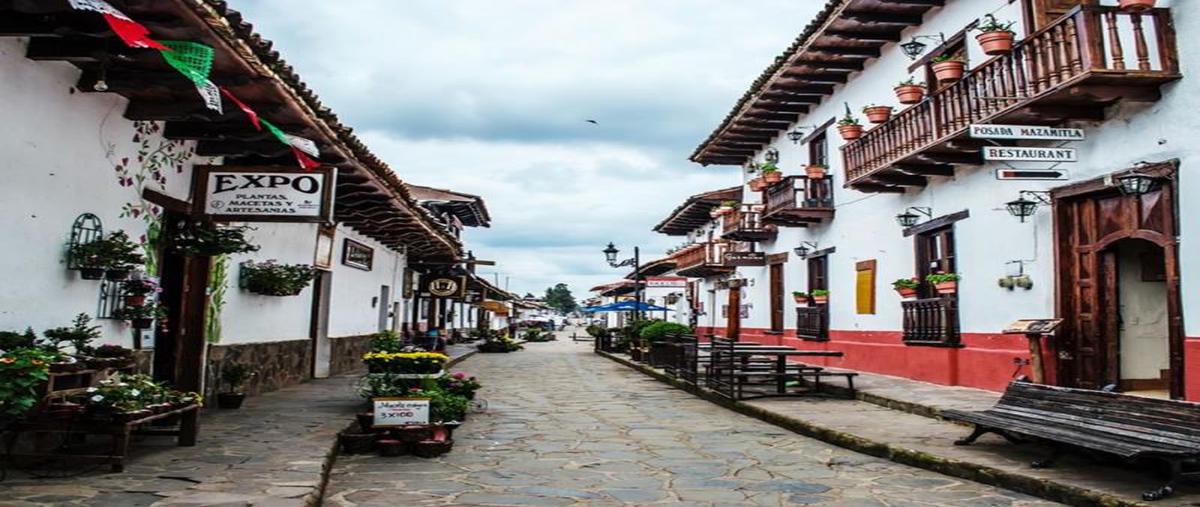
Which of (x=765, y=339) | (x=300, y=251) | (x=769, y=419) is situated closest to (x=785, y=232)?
(x=765, y=339)

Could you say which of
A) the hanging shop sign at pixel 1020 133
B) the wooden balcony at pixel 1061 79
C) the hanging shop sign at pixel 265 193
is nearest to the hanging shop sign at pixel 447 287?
the wooden balcony at pixel 1061 79

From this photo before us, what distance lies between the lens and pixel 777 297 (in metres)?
19.7

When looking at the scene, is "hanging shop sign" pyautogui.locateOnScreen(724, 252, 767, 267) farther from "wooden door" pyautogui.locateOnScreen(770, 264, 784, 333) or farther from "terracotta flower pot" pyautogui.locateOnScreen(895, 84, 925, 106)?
"terracotta flower pot" pyautogui.locateOnScreen(895, 84, 925, 106)

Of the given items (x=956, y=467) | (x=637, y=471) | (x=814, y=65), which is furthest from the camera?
(x=814, y=65)

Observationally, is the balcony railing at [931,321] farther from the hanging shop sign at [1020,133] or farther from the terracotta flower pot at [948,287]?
the hanging shop sign at [1020,133]

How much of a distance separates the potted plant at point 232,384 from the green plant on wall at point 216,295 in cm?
38

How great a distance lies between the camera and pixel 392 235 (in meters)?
16.2

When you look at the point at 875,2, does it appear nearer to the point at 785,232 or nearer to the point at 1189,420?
the point at 785,232

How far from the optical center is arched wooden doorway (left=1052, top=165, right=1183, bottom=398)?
28.2 ft

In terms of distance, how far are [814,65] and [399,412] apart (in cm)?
1119

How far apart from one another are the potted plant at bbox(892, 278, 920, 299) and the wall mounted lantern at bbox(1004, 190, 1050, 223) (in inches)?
108

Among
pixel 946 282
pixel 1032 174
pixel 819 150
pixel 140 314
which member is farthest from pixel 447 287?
pixel 1032 174

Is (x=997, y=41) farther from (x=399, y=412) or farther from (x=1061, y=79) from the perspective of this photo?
(x=399, y=412)

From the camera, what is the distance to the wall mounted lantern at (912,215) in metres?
12.8
